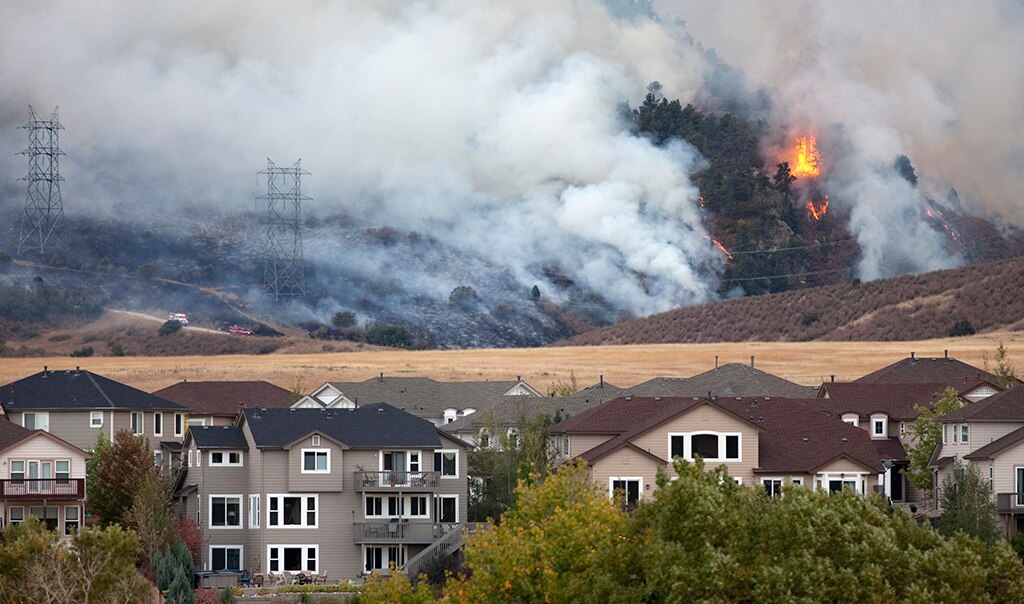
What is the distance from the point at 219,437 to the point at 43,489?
340 inches

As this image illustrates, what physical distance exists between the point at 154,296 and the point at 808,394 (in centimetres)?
10762

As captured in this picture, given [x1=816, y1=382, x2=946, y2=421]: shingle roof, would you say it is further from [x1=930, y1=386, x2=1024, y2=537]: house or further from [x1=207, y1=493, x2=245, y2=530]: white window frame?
[x1=207, y1=493, x2=245, y2=530]: white window frame

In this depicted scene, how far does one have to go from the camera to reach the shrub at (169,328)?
174000 millimetres

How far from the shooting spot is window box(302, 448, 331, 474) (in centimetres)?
7494

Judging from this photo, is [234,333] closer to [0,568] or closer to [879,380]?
[879,380]

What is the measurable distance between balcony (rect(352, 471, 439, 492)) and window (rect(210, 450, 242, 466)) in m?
4.76

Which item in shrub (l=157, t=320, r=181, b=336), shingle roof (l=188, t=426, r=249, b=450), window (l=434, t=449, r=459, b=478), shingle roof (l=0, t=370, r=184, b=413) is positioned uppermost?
shrub (l=157, t=320, r=181, b=336)

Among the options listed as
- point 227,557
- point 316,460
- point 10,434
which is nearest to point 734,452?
point 316,460

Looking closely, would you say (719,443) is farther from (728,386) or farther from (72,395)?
(72,395)

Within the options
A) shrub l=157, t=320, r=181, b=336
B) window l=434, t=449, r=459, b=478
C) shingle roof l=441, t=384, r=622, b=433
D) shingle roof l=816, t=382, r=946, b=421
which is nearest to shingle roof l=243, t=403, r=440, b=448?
window l=434, t=449, r=459, b=478

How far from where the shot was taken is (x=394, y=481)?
75375 mm

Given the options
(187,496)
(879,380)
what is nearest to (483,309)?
(879,380)

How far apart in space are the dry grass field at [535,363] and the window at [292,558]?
48.3 m

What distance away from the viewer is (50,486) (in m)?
71.1
